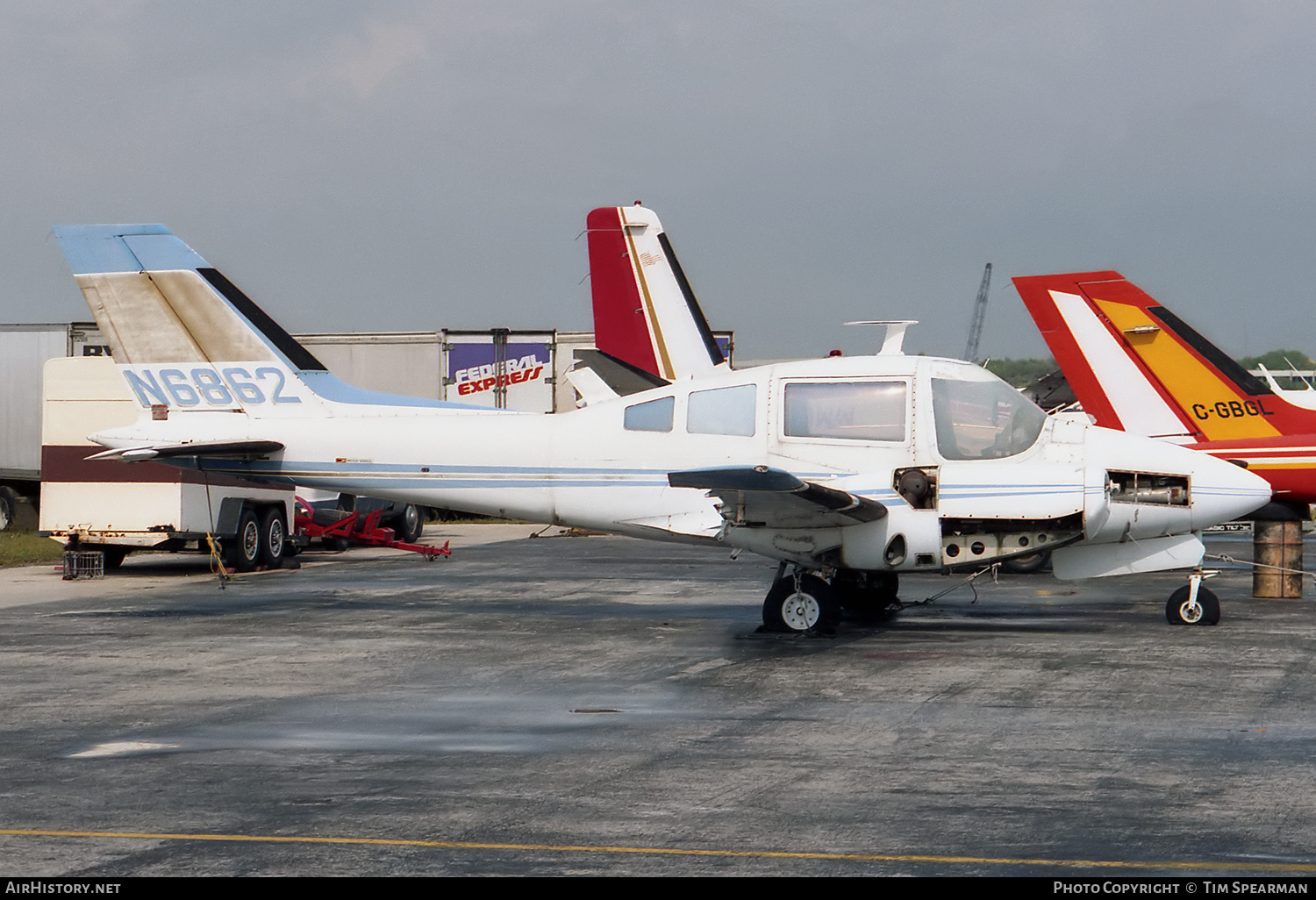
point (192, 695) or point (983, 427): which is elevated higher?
point (983, 427)

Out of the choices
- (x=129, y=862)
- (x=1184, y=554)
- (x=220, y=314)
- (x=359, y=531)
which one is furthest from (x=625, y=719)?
(x=359, y=531)

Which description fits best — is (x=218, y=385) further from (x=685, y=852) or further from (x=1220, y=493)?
(x=685, y=852)

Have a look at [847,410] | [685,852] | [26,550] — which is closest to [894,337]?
[847,410]

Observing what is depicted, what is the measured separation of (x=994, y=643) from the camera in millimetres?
12922

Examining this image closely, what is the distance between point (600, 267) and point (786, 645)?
1088cm

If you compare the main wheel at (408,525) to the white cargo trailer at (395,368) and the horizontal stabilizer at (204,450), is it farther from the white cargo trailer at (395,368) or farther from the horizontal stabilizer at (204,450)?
the horizontal stabilizer at (204,450)

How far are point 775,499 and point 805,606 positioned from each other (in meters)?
1.32

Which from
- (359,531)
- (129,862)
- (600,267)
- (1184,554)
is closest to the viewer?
(129,862)

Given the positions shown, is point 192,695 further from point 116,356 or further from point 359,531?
point 359,531

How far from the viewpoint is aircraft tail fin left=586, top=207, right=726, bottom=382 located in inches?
870

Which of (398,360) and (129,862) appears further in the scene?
(398,360)

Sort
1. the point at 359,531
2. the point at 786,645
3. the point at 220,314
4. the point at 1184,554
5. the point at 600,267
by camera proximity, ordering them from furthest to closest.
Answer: the point at 359,531 → the point at 600,267 → the point at 220,314 → the point at 1184,554 → the point at 786,645

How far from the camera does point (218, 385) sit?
15.3 m

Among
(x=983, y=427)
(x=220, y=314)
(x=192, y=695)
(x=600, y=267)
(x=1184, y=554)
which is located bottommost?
(x=192, y=695)
